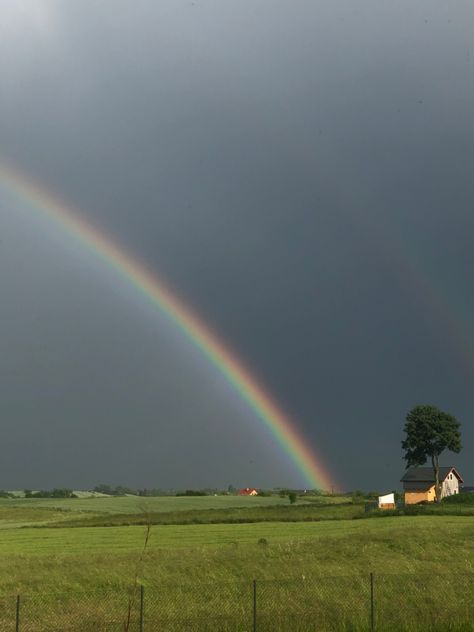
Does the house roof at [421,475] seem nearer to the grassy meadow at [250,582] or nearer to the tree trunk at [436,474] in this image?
the tree trunk at [436,474]

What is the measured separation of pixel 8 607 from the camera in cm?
2492

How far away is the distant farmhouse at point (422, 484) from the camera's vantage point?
13662 centimetres

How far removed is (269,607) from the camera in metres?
22.6

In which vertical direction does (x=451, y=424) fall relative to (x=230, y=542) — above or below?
above

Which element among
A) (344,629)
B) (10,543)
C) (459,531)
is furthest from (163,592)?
(10,543)

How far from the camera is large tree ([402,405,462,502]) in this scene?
130125 mm

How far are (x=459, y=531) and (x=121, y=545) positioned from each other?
68.3 feet

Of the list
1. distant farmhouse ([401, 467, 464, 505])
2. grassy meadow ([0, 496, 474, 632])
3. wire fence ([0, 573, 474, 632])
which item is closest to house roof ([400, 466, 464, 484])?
distant farmhouse ([401, 467, 464, 505])

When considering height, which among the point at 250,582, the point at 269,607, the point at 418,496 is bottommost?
the point at 269,607

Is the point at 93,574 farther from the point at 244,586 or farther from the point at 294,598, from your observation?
the point at 294,598

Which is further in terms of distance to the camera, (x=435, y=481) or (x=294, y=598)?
(x=435, y=481)

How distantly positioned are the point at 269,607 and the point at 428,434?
11214cm

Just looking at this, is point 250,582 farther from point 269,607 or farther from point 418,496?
point 418,496

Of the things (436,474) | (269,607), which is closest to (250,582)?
(269,607)
